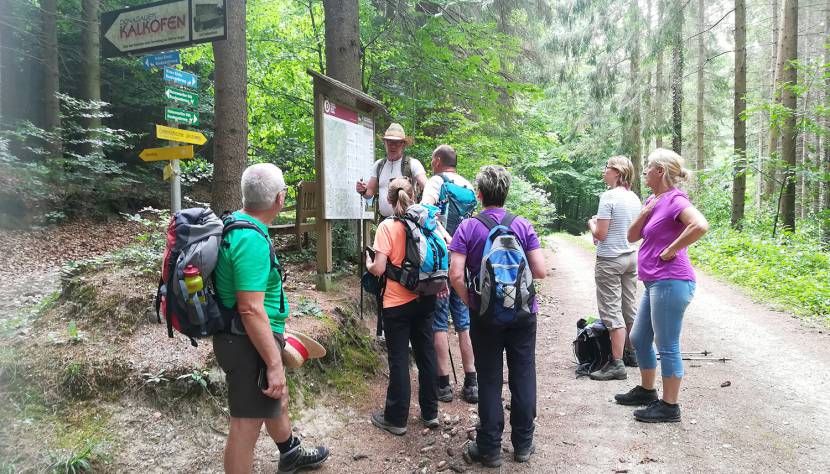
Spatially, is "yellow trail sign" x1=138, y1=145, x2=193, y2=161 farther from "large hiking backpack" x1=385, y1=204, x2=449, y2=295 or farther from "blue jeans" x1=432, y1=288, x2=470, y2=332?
"blue jeans" x1=432, y1=288, x2=470, y2=332

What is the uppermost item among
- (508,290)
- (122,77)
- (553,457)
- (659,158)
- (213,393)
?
(122,77)

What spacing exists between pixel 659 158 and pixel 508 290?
1775mm

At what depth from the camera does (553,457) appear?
3.46m

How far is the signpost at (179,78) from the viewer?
5.14m

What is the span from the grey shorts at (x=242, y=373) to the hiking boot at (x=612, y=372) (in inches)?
141

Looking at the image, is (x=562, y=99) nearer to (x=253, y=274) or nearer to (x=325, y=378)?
(x=325, y=378)

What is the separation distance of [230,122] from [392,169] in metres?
2.12

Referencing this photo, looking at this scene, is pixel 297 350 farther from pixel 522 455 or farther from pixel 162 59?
pixel 162 59

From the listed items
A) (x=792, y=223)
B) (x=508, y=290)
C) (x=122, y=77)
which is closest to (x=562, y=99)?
(x=792, y=223)

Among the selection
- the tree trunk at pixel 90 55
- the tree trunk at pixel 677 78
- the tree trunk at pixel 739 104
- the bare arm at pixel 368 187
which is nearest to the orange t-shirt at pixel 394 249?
the bare arm at pixel 368 187

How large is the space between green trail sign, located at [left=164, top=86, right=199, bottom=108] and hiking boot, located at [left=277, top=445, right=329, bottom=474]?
3.81m

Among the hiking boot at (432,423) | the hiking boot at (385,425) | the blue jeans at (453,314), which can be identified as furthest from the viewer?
the blue jeans at (453,314)

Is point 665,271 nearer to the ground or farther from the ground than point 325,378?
farther from the ground

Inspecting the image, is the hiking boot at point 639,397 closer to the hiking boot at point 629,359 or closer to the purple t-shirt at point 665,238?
the purple t-shirt at point 665,238
